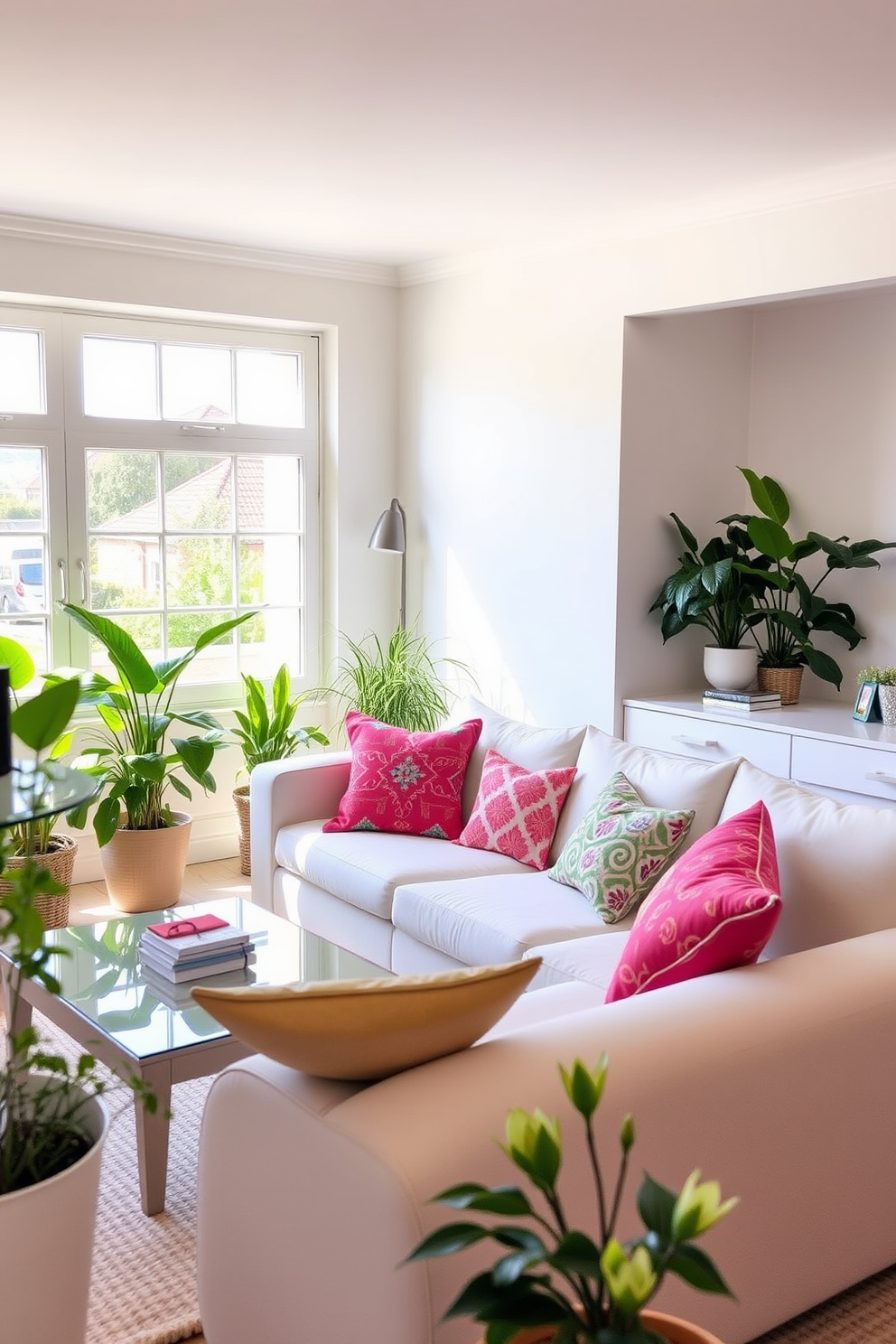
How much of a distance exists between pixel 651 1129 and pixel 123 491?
3.85 meters

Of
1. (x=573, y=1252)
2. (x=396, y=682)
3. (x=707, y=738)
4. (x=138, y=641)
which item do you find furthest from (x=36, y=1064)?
(x=138, y=641)

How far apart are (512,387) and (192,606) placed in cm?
162

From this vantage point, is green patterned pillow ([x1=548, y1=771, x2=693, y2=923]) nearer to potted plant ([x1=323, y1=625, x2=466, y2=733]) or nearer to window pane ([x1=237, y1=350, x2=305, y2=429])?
potted plant ([x1=323, y1=625, x2=466, y2=733])

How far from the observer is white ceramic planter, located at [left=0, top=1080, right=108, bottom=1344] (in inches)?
64.2

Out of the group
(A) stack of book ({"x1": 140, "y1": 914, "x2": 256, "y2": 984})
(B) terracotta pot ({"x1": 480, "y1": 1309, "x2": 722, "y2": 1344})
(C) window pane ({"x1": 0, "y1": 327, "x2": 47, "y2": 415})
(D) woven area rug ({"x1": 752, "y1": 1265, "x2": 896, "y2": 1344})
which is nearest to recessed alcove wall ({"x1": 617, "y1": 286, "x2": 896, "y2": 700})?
(A) stack of book ({"x1": 140, "y1": 914, "x2": 256, "y2": 984})

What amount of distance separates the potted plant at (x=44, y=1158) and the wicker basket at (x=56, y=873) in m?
2.57

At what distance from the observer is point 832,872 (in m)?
2.58

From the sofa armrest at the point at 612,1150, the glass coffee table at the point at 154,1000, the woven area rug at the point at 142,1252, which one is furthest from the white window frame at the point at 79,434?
the sofa armrest at the point at 612,1150

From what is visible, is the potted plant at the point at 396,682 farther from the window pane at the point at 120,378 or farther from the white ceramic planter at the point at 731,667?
the window pane at the point at 120,378

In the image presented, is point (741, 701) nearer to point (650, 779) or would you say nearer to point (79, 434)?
point (650, 779)

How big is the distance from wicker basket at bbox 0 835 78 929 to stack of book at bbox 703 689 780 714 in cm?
232

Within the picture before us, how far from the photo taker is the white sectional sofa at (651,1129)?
171cm

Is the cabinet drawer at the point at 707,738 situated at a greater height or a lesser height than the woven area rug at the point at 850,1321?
greater

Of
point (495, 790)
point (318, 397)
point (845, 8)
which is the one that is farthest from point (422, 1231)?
point (318, 397)
